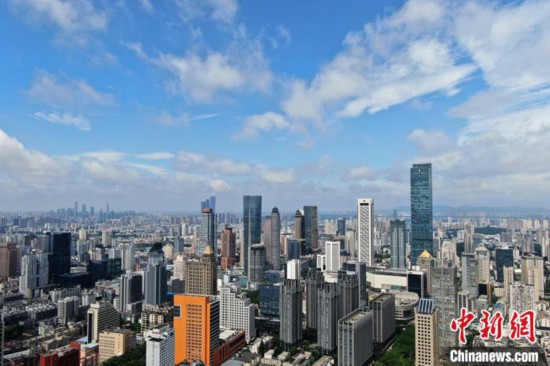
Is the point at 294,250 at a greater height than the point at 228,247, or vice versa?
the point at 228,247

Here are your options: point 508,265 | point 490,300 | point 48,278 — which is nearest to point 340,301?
point 490,300

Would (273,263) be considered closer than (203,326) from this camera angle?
No

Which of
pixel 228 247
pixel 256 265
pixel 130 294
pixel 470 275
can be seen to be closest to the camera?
pixel 130 294

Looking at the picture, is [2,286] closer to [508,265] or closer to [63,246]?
[63,246]

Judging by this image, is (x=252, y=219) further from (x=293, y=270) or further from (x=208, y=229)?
(x=293, y=270)

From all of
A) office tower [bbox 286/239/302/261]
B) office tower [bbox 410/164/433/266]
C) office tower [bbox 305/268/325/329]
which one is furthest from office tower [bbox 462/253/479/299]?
office tower [bbox 286/239/302/261]

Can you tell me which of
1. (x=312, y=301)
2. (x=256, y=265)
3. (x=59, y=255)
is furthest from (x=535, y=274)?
(x=59, y=255)
